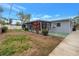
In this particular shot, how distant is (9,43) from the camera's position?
7.34ft

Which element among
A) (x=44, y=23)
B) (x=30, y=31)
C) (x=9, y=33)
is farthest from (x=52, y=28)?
(x=9, y=33)

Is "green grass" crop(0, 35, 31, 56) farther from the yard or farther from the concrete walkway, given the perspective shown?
the concrete walkway

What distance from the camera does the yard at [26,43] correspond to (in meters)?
2.21

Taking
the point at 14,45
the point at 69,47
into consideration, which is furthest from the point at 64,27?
the point at 14,45

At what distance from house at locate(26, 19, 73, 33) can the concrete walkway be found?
87 mm

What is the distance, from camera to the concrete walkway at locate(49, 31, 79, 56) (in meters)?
2.18

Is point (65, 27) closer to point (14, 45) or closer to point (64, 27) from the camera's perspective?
point (64, 27)

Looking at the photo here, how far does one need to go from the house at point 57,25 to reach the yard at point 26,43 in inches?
3.9

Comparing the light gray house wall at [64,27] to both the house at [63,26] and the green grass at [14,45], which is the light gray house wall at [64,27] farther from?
the green grass at [14,45]

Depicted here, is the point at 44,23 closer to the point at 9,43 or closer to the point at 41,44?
the point at 41,44

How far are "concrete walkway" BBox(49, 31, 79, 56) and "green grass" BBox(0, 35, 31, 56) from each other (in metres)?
0.34

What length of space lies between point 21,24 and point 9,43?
28 cm

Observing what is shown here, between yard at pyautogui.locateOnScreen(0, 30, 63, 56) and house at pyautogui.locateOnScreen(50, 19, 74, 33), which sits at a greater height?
house at pyautogui.locateOnScreen(50, 19, 74, 33)

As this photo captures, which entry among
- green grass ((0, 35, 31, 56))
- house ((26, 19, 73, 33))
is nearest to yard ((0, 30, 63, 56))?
green grass ((0, 35, 31, 56))
